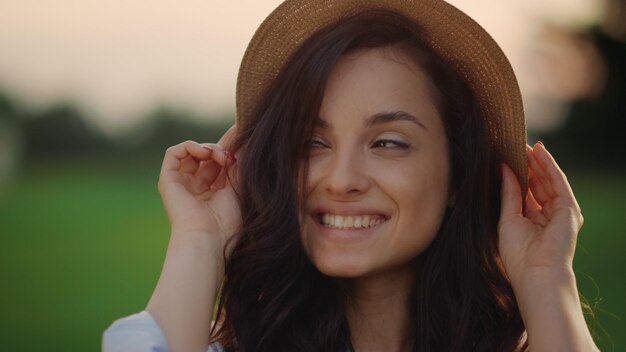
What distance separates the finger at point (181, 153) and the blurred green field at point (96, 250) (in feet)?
20.2

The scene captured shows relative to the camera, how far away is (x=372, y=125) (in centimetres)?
290

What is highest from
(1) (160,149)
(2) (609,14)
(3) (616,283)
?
(2) (609,14)

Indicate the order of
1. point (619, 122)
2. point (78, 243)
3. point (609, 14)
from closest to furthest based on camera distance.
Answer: point (78, 243), point (619, 122), point (609, 14)

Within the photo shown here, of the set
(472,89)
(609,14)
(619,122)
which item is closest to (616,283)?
(619,122)

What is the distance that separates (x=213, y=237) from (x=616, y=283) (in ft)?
29.8

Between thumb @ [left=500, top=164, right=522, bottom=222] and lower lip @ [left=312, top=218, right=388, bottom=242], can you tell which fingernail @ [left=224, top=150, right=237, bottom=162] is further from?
thumb @ [left=500, top=164, right=522, bottom=222]

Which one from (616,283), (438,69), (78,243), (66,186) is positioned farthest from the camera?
(66,186)

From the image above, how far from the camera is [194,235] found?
294 centimetres

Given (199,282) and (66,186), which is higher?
(199,282)

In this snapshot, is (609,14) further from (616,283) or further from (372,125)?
(372,125)

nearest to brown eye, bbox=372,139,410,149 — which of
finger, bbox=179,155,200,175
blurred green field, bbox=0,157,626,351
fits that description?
finger, bbox=179,155,200,175

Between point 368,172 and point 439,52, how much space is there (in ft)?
1.70

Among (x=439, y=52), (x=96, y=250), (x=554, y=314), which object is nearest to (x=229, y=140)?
(x=439, y=52)

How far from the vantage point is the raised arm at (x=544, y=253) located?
2.79 m
